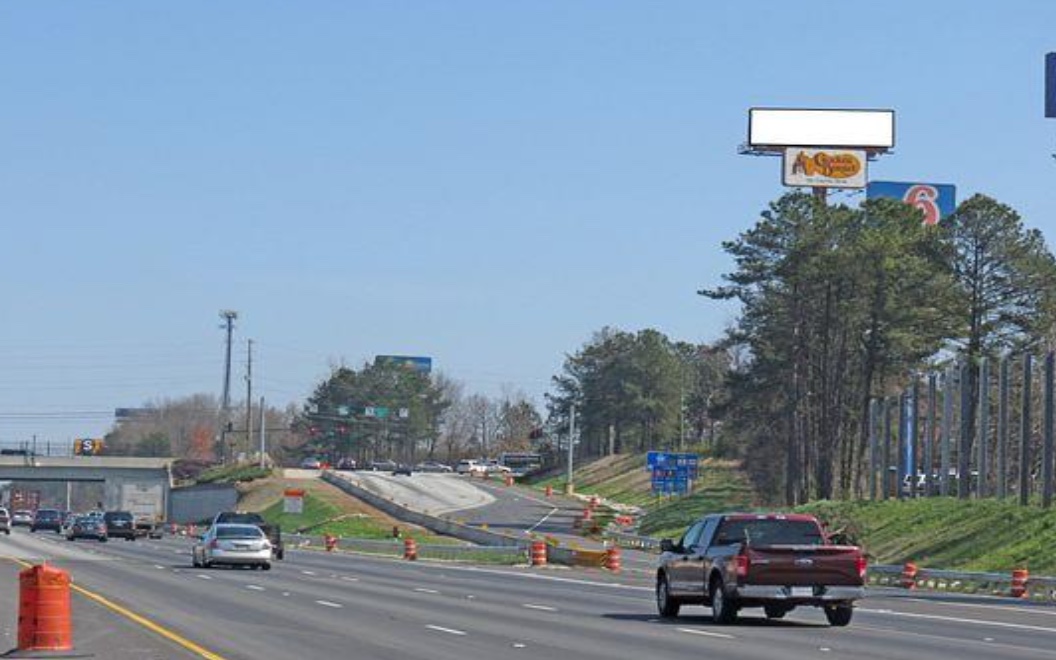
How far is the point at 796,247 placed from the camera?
9944 cm

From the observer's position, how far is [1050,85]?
62094 millimetres

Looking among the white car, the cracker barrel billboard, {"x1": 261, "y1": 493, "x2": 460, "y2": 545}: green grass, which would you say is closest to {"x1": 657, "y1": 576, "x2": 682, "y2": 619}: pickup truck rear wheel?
the white car

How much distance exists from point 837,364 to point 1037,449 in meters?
12.3

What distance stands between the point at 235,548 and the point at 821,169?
223 feet

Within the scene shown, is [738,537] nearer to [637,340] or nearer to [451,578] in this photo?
[451,578]

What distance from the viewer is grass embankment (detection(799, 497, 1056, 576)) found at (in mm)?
60656

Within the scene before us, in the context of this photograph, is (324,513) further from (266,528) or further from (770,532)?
(770,532)

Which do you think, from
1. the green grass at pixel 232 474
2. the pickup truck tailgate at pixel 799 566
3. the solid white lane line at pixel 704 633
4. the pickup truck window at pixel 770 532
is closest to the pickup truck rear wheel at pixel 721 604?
the pickup truck window at pixel 770 532

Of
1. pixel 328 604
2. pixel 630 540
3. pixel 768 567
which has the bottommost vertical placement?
pixel 630 540

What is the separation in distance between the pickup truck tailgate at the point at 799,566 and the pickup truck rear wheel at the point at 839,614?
2.83 ft

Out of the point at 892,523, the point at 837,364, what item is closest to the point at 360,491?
the point at 837,364

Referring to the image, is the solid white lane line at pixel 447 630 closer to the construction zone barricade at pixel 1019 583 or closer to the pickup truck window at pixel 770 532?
the pickup truck window at pixel 770 532

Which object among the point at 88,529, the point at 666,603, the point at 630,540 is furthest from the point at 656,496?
the point at 666,603

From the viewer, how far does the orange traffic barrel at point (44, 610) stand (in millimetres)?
23125
